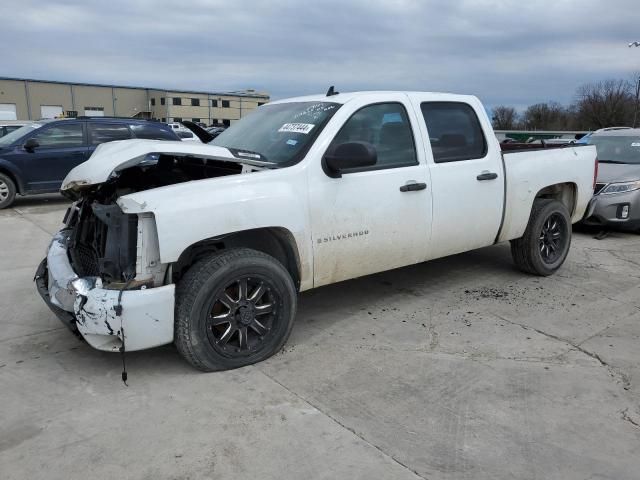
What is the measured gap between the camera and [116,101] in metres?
76.1

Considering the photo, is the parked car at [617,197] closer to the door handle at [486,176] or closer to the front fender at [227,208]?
the door handle at [486,176]

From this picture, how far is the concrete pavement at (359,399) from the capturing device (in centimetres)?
270

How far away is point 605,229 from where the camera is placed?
340 inches

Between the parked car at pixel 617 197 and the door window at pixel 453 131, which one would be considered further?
the parked car at pixel 617 197

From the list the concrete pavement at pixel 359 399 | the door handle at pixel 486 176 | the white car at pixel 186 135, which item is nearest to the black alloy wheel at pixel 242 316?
the concrete pavement at pixel 359 399

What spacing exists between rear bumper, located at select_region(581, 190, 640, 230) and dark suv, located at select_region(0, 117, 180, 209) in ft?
29.7

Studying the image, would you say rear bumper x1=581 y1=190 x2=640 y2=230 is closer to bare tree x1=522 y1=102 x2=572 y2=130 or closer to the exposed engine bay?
the exposed engine bay

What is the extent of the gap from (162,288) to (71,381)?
0.92 metres

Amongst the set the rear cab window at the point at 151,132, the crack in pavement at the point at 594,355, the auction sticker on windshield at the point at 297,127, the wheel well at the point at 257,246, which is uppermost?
the rear cab window at the point at 151,132

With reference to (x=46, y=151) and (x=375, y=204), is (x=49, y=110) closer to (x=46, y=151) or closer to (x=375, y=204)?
(x=46, y=151)

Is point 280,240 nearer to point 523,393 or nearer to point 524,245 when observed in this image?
point 523,393

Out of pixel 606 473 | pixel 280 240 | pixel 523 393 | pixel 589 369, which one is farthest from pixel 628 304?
pixel 280 240

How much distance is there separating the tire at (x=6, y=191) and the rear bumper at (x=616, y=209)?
398 inches

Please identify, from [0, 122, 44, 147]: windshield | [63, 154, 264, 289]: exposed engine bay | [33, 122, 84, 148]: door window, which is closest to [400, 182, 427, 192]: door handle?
[63, 154, 264, 289]: exposed engine bay
